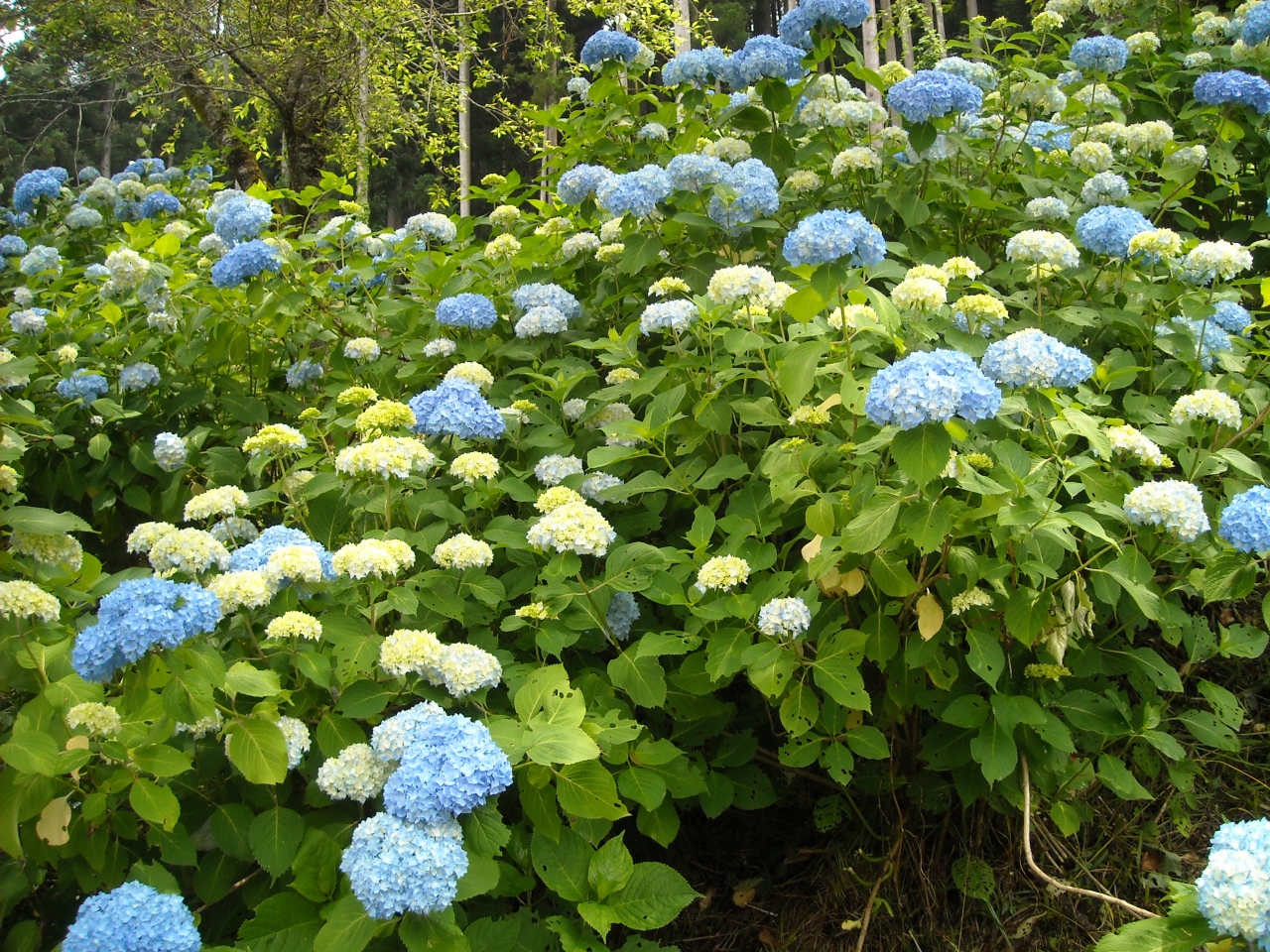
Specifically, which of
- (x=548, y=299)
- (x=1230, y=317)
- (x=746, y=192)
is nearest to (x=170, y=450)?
(x=548, y=299)

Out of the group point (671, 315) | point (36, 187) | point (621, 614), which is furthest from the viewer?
point (36, 187)

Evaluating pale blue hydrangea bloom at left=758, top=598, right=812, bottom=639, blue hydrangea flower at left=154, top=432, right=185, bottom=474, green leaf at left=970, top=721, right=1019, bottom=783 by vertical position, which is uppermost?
blue hydrangea flower at left=154, top=432, right=185, bottom=474

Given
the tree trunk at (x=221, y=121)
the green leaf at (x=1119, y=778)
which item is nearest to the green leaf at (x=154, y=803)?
the green leaf at (x=1119, y=778)

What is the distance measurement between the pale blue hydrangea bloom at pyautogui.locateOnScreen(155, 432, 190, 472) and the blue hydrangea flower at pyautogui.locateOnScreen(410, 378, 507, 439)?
3.58 ft

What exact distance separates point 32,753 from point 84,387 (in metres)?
2.30

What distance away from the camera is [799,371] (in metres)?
2.28

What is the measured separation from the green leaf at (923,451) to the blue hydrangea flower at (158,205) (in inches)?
189

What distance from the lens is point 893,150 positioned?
3.39 metres

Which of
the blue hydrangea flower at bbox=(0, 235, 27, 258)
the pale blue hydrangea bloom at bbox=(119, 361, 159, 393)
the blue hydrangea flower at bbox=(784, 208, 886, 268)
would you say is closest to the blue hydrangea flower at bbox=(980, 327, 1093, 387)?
the blue hydrangea flower at bbox=(784, 208, 886, 268)

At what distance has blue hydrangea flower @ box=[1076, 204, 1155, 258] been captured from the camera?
9.27 ft

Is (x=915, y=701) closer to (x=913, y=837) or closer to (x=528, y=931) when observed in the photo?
(x=913, y=837)

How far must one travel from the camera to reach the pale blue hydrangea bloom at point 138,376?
376 cm

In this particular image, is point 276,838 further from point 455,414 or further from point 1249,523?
point 1249,523

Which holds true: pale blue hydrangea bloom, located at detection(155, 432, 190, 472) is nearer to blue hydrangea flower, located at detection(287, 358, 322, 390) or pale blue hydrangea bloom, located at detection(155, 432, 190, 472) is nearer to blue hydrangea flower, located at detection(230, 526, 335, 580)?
blue hydrangea flower, located at detection(287, 358, 322, 390)
